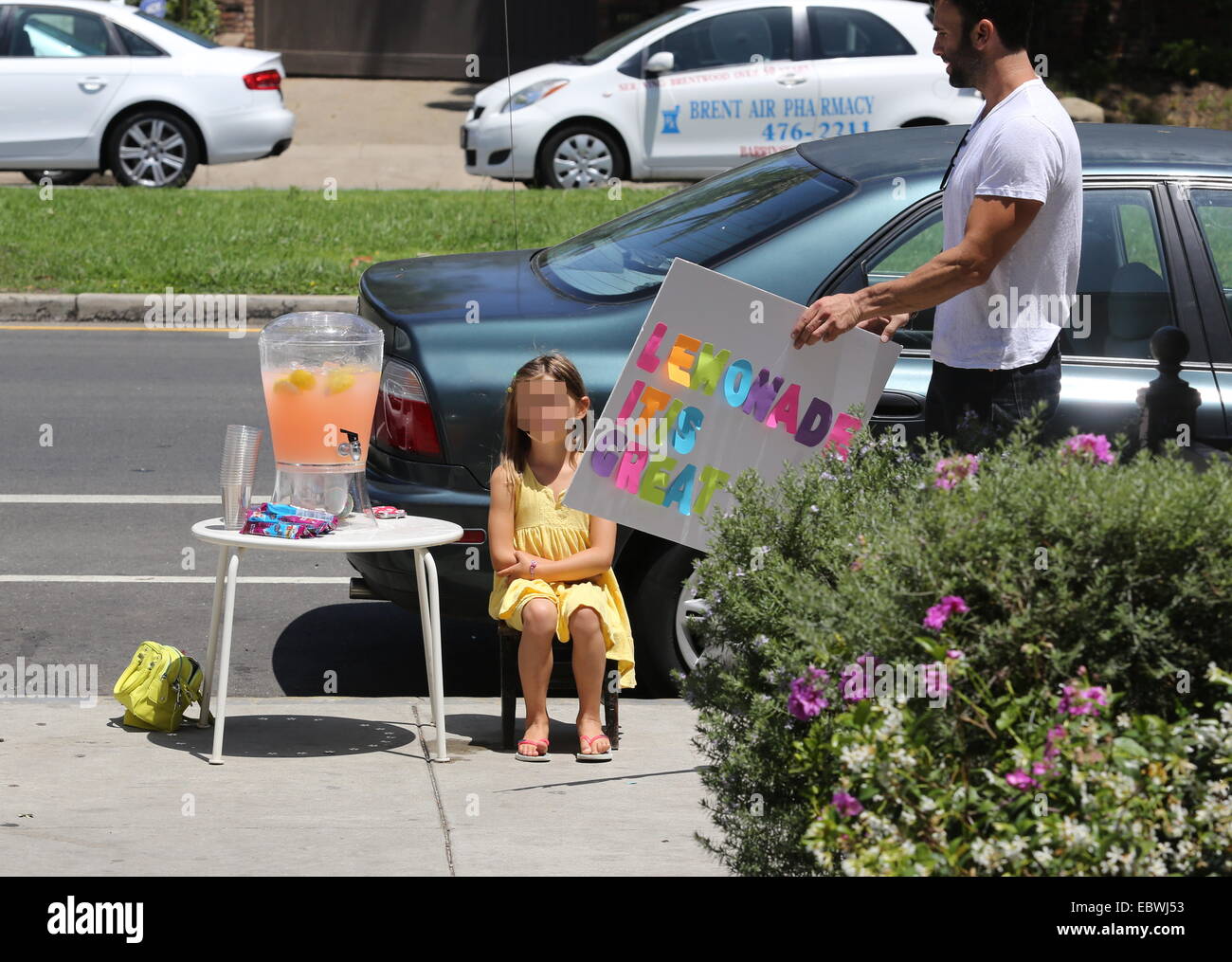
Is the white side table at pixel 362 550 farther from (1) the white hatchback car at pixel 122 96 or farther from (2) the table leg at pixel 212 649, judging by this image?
(1) the white hatchback car at pixel 122 96

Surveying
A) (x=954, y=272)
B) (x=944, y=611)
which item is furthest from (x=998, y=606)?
(x=954, y=272)

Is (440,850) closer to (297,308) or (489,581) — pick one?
(489,581)

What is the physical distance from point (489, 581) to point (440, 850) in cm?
125

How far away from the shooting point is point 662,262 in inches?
212

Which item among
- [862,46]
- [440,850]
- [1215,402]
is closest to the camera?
[440,850]

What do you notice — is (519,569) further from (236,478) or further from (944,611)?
(944,611)

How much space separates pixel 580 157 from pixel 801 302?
1067 cm

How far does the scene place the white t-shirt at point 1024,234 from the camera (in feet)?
12.9

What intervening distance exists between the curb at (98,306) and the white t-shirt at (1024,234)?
842cm

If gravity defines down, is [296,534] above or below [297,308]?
below

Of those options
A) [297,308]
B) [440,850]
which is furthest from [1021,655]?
[297,308]

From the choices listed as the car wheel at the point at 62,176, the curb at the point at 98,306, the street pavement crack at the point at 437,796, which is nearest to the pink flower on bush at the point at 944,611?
the street pavement crack at the point at 437,796

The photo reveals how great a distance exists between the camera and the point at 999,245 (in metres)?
3.93

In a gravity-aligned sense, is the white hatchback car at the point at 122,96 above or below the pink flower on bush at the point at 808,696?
above
